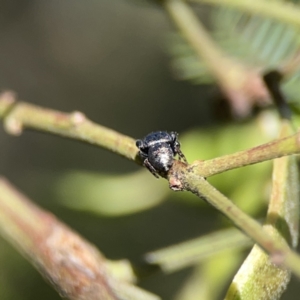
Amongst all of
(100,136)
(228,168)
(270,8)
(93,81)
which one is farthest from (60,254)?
(93,81)

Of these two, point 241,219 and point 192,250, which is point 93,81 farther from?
point 241,219

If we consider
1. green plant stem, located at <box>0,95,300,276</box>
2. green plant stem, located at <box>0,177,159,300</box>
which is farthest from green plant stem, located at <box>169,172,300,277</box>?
green plant stem, located at <box>0,177,159,300</box>

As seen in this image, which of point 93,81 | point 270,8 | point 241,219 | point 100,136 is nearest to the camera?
point 241,219

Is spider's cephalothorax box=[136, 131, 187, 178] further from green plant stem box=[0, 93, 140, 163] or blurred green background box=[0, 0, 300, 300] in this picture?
blurred green background box=[0, 0, 300, 300]

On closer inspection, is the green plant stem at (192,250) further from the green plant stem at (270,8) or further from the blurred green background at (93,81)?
the blurred green background at (93,81)

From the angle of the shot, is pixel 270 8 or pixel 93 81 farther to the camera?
pixel 93 81

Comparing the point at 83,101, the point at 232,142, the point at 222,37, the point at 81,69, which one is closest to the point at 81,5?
the point at 81,69
